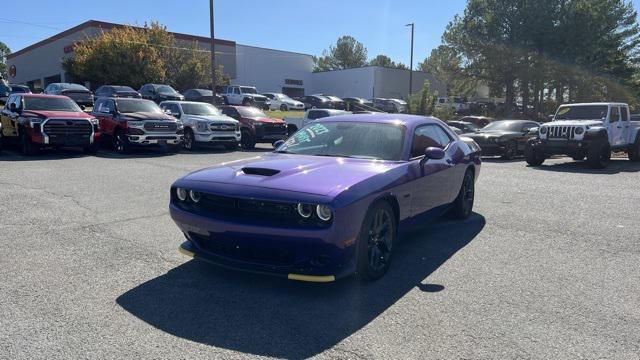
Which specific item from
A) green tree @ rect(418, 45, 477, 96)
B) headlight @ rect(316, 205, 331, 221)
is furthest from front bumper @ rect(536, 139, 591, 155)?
green tree @ rect(418, 45, 477, 96)

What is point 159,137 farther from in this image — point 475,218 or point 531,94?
point 531,94

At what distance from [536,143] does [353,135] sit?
34.6ft

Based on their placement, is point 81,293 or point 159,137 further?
point 159,137

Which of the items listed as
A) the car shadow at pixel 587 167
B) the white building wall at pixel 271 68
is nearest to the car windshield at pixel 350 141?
the car shadow at pixel 587 167

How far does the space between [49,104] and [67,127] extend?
138cm

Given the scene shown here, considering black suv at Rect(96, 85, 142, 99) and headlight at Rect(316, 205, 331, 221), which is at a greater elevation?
black suv at Rect(96, 85, 142, 99)

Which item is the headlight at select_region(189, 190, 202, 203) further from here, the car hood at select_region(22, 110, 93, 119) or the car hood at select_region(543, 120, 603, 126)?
the car hood at select_region(543, 120, 603, 126)

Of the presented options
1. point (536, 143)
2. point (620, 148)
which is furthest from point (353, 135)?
point (620, 148)

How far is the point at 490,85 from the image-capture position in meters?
44.0

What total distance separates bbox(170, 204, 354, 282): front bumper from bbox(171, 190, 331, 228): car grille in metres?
0.06

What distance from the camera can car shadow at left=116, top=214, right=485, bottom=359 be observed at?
3307 mm

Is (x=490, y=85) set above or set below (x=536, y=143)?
above

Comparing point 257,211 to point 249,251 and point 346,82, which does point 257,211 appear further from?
point 346,82

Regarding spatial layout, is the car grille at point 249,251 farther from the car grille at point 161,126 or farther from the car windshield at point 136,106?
the car windshield at point 136,106
